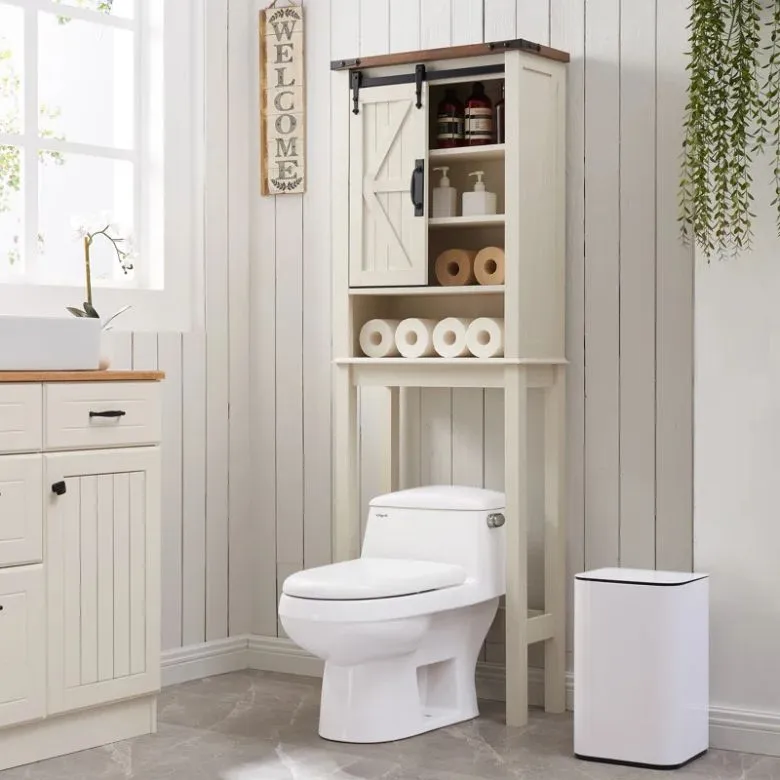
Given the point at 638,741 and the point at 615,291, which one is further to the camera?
the point at 615,291

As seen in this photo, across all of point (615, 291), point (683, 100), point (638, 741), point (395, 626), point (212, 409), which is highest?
point (683, 100)

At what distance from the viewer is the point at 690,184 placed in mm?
3607

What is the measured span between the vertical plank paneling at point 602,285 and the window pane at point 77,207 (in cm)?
131

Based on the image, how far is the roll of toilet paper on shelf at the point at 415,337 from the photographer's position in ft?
12.6

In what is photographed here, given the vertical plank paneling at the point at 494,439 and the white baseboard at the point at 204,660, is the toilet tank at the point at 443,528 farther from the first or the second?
the white baseboard at the point at 204,660

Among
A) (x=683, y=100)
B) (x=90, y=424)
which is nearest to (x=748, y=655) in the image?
(x=683, y=100)

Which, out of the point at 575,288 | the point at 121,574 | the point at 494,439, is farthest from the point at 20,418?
the point at 575,288

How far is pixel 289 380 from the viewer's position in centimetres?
444

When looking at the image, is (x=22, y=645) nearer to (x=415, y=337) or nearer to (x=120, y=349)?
(x=120, y=349)

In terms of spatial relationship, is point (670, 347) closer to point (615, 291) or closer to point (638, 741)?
point (615, 291)

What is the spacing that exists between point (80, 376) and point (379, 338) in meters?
0.92

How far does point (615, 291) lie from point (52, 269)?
1.64m

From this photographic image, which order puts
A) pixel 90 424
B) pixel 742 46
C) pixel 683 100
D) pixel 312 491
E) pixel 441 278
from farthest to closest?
pixel 312 491
pixel 441 278
pixel 683 100
pixel 90 424
pixel 742 46

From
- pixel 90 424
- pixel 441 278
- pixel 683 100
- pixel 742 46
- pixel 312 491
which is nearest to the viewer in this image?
pixel 742 46
